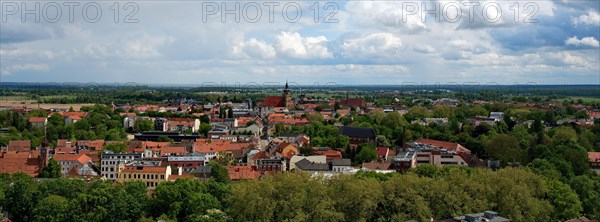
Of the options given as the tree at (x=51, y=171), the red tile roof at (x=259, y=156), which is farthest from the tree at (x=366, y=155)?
the tree at (x=51, y=171)

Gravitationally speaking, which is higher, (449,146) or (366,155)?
(449,146)

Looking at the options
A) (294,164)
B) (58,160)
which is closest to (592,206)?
(294,164)

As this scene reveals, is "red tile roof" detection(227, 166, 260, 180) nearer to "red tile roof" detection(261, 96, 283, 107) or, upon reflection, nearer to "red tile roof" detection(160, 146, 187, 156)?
"red tile roof" detection(160, 146, 187, 156)

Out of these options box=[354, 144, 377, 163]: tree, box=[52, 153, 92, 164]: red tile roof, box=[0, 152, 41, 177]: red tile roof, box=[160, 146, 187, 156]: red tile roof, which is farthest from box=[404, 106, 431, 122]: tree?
box=[0, 152, 41, 177]: red tile roof

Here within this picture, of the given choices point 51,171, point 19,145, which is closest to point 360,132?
point 51,171

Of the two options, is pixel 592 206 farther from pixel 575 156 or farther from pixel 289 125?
pixel 289 125

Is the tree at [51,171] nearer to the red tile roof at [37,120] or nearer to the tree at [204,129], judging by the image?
the tree at [204,129]

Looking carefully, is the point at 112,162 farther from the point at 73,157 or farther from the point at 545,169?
the point at 545,169
